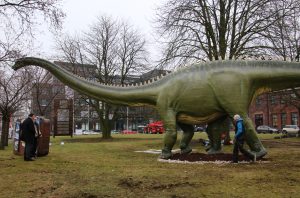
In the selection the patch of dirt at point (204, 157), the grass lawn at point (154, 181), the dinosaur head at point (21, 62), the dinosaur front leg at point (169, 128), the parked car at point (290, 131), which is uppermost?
the dinosaur head at point (21, 62)

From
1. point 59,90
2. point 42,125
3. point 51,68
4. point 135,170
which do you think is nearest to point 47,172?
point 135,170

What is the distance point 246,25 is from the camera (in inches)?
838

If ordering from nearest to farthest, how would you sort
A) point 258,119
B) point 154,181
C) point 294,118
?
1. point 154,181
2. point 294,118
3. point 258,119

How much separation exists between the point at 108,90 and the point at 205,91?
326 cm

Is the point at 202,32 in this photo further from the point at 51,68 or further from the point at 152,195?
the point at 152,195

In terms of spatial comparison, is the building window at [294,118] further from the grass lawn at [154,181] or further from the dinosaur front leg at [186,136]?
the grass lawn at [154,181]

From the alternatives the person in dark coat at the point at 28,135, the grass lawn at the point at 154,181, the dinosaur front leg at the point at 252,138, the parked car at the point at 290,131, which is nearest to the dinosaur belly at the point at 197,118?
the dinosaur front leg at the point at 252,138

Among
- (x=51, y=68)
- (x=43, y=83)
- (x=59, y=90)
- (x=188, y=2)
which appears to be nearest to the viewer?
(x=51, y=68)

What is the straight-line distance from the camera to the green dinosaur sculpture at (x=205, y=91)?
37.1 feet

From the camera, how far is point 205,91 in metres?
11.7

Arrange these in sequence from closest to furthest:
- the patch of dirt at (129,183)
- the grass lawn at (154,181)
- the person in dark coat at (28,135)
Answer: the grass lawn at (154,181)
the patch of dirt at (129,183)
the person in dark coat at (28,135)

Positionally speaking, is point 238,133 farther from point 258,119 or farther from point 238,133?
point 258,119

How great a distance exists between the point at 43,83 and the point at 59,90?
3.55 metres

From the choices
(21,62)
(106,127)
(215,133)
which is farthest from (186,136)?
(106,127)
